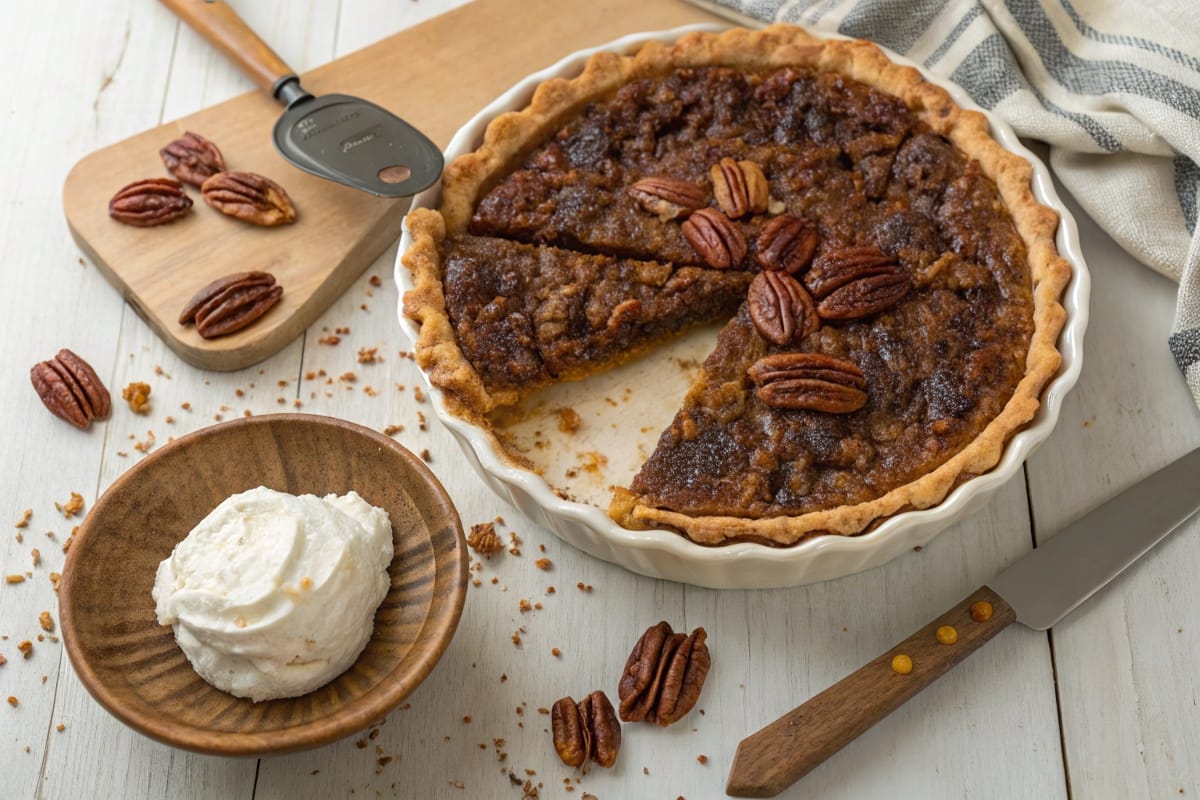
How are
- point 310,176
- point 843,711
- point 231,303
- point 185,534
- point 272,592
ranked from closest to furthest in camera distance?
point 272,592
point 843,711
point 185,534
point 231,303
point 310,176

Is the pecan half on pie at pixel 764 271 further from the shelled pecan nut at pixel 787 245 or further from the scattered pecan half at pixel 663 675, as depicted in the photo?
the scattered pecan half at pixel 663 675

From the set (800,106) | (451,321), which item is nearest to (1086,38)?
(800,106)

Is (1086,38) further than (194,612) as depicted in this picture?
Yes

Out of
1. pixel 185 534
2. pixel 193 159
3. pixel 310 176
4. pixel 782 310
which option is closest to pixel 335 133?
pixel 310 176

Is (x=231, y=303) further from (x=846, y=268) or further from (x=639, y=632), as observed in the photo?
(x=846, y=268)

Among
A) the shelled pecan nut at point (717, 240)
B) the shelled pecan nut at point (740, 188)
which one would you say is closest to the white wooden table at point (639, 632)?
the shelled pecan nut at point (717, 240)

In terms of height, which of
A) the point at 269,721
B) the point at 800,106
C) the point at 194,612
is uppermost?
the point at 800,106

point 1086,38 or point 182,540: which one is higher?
point 1086,38

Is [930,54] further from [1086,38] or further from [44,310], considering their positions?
[44,310]
